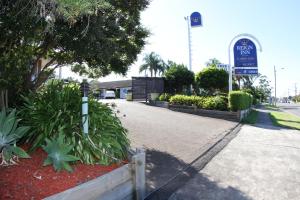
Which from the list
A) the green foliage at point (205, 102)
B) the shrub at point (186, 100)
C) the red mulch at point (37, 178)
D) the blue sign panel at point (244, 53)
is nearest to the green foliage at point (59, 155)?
the red mulch at point (37, 178)

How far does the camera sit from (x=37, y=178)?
4188 mm

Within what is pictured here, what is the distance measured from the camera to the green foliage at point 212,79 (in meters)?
28.7

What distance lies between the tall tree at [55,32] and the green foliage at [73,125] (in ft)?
2.13

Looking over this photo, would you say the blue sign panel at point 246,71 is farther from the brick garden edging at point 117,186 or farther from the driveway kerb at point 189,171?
the brick garden edging at point 117,186

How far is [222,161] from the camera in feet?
25.8

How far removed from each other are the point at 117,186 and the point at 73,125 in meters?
1.31

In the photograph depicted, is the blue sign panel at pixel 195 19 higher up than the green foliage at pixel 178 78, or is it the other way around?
the blue sign panel at pixel 195 19

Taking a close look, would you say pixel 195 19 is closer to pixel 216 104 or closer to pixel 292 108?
pixel 216 104

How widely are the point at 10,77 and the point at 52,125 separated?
119cm

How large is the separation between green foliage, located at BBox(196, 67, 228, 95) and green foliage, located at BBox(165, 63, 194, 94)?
115 centimetres

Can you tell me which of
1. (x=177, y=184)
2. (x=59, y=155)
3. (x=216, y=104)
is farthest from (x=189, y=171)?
(x=216, y=104)

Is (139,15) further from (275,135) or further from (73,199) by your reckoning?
(275,135)

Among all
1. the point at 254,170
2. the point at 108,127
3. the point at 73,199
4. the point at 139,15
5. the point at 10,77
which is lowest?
the point at 254,170

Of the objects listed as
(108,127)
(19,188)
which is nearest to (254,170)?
(108,127)
